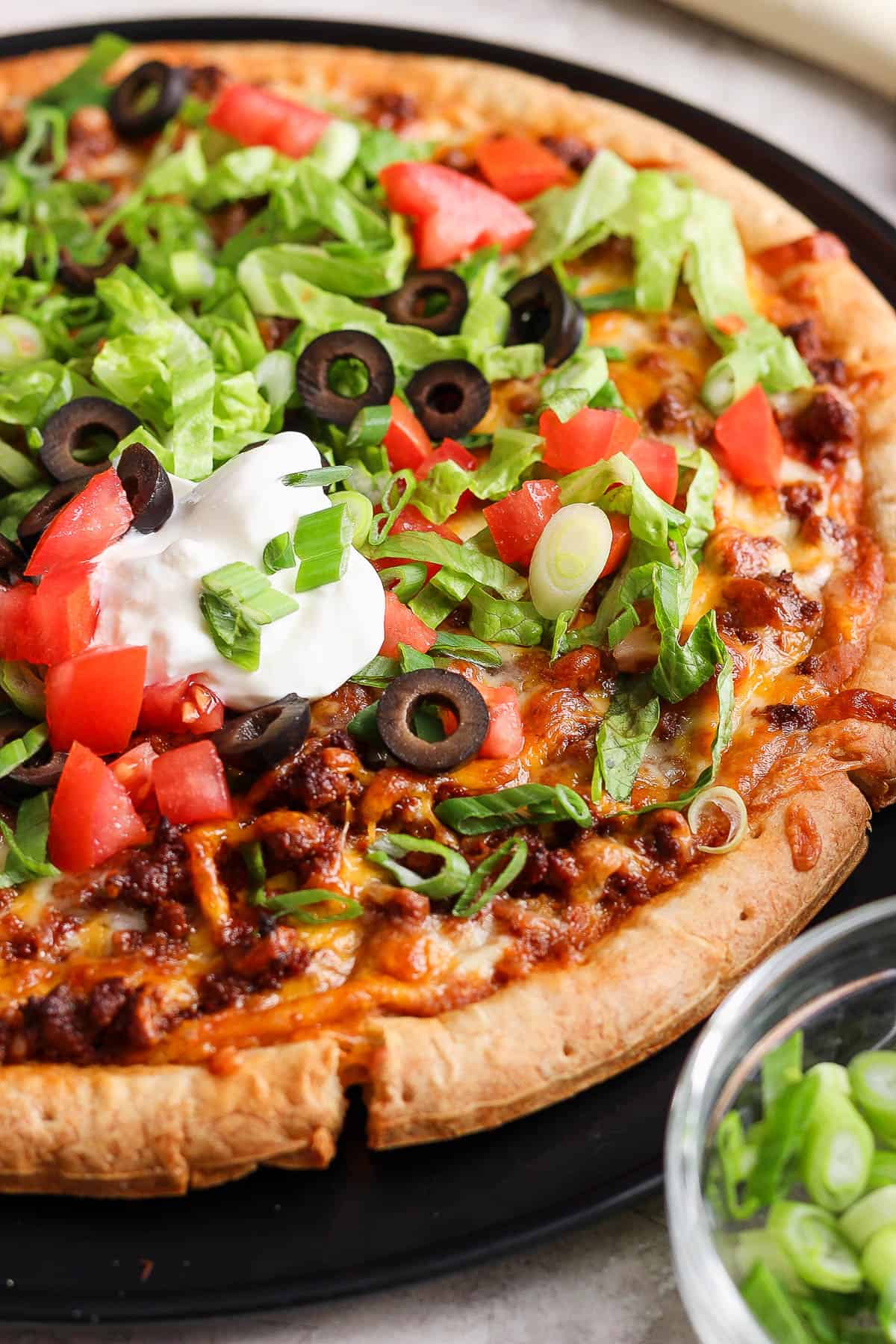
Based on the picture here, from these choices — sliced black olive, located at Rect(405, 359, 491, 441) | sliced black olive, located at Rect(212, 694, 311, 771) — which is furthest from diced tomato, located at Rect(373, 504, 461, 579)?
sliced black olive, located at Rect(212, 694, 311, 771)

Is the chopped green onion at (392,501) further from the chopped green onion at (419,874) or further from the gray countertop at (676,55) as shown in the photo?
the gray countertop at (676,55)

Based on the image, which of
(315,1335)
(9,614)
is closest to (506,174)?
(9,614)

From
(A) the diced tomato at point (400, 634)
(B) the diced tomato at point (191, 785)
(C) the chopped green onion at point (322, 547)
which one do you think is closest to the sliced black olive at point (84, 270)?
(C) the chopped green onion at point (322, 547)

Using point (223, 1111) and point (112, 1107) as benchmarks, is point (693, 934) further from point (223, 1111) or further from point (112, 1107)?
point (112, 1107)

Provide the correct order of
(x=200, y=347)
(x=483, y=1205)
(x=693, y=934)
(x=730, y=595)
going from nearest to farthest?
1. (x=483, y=1205)
2. (x=693, y=934)
3. (x=730, y=595)
4. (x=200, y=347)

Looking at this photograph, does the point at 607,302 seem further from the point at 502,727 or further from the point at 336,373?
the point at 502,727

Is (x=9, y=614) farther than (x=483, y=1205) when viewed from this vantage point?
Yes

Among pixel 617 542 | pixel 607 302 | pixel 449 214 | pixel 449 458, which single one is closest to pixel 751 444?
pixel 617 542

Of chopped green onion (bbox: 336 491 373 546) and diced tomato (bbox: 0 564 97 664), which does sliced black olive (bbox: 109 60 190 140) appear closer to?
chopped green onion (bbox: 336 491 373 546)
